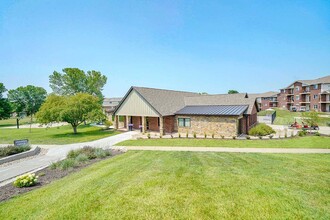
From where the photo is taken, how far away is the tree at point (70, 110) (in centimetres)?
2280

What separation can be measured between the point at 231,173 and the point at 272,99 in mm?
78141

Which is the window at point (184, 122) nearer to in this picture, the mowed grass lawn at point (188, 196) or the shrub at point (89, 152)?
the shrub at point (89, 152)

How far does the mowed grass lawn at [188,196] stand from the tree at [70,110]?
17773 millimetres

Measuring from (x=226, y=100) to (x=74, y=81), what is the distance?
39407 mm

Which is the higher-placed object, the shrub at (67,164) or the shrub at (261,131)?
the shrub at (261,131)

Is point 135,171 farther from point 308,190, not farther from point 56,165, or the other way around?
point 308,190

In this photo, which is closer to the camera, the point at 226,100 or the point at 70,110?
the point at 70,110

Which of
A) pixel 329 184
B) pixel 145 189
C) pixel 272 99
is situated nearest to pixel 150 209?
pixel 145 189

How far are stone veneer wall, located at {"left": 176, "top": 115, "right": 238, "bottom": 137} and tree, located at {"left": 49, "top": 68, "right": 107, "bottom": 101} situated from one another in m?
35.0

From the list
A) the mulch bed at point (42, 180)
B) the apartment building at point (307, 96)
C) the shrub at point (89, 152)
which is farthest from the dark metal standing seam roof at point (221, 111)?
the apartment building at point (307, 96)

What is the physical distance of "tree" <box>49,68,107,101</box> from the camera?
4587cm

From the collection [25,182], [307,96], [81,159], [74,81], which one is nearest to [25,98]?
[74,81]

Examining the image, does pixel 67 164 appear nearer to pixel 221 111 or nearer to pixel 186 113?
pixel 186 113

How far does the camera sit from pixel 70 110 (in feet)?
75.2
